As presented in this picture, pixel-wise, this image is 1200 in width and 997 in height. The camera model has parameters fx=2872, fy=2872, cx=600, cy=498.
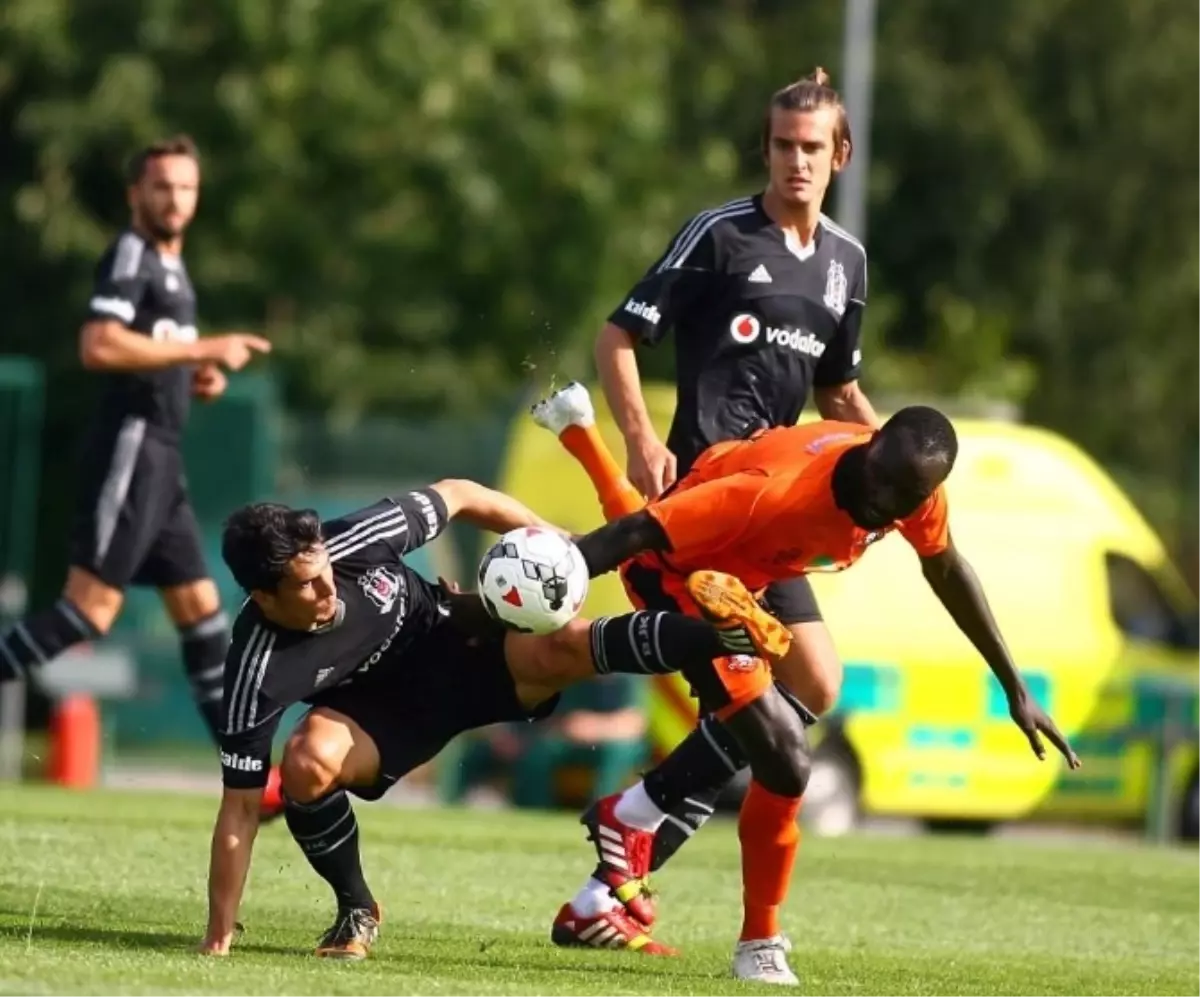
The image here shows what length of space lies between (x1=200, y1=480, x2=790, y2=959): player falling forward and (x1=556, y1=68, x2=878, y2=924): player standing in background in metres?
0.52

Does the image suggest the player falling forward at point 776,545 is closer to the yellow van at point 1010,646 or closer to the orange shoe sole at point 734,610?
the orange shoe sole at point 734,610

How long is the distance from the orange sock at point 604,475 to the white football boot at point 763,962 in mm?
1422

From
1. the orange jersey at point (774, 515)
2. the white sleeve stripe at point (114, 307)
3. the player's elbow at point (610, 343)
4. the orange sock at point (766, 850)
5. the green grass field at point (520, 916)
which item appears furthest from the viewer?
the white sleeve stripe at point (114, 307)

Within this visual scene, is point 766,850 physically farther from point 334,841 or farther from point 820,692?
point 334,841

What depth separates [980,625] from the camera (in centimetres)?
791

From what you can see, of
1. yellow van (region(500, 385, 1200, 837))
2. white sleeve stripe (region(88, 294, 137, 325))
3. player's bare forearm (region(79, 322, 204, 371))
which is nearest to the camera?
player's bare forearm (region(79, 322, 204, 371))

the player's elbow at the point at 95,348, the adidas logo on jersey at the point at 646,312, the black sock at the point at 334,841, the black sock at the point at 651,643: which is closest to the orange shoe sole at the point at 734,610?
the black sock at the point at 651,643

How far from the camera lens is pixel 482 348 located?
2588 centimetres

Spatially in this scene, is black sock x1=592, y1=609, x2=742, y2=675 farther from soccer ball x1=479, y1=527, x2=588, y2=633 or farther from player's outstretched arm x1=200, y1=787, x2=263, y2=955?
player's outstretched arm x1=200, y1=787, x2=263, y2=955

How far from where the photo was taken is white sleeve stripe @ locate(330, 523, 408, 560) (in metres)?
7.65

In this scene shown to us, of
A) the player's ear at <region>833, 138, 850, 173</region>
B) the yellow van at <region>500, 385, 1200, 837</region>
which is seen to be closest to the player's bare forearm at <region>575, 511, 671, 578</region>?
the player's ear at <region>833, 138, 850, 173</region>

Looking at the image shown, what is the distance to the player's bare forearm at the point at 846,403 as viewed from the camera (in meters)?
8.92

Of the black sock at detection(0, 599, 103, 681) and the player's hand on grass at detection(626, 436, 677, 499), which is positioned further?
the black sock at detection(0, 599, 103, 681)

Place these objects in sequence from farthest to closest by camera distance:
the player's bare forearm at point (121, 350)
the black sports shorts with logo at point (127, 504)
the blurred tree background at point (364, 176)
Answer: the blurred tree background at point (364, 176) → the black sports shorts with logo at point (127, 504) → the player's bare forearm at point (121, 350)
